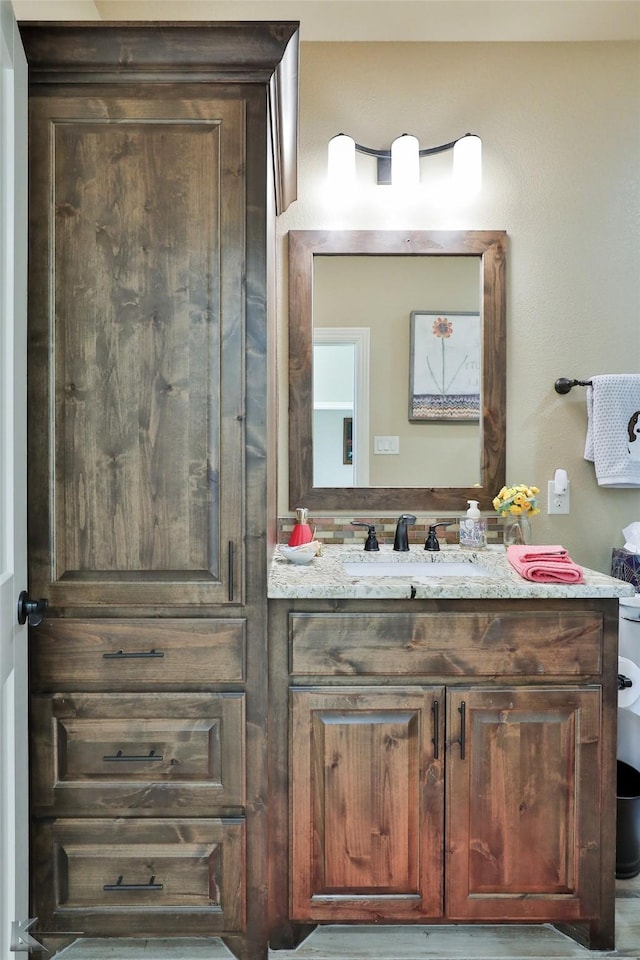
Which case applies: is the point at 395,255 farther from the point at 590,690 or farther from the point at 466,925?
the point at 466,925

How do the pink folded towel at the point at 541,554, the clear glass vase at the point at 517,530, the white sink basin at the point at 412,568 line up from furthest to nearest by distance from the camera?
1. the clear glass vase at the point at 517,530
2. the white sink basin at the point at 412,568
3. the pink folded towel at the point at 541,554

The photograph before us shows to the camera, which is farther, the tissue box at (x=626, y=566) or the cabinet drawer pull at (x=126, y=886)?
the tissue box at (x=626, y=566)

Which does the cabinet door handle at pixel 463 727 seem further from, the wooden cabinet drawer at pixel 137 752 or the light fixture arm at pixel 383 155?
the light fixture arm at pixel 383 155

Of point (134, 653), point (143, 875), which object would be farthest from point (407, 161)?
point (143, 875)

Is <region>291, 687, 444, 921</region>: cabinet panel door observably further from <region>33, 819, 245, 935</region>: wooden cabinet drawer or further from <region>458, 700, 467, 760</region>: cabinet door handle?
<region>33, 819, 245, 935</region>: wooden cabinet drawer

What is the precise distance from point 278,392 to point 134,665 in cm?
107

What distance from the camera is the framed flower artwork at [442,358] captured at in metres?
2.12

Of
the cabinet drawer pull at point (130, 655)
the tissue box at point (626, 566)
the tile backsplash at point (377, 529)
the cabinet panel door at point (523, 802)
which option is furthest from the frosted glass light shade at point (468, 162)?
the cabinet drawer pull at point (130, 655)

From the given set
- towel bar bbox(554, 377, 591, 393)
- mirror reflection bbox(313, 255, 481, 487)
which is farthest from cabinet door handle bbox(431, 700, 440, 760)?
towel bar bbox(554, 377, 591, 393)

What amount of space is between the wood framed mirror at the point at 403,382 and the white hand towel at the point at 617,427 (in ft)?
1.08

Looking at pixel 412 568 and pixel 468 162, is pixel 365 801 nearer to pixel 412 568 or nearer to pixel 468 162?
pixel 412 568

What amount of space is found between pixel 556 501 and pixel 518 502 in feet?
0.86

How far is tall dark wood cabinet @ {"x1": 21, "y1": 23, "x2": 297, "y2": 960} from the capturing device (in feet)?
4.62

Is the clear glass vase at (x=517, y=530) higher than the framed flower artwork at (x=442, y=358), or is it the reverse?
the framed flower artwork at (x=442, y=358)
